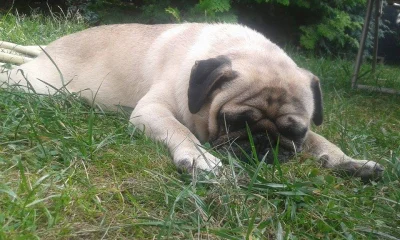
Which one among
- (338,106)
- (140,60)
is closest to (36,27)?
(140,60)

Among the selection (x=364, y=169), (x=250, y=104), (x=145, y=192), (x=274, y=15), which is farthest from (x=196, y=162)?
(x=274, y=15)

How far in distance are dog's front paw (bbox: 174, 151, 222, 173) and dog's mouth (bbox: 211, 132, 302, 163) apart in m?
0.18

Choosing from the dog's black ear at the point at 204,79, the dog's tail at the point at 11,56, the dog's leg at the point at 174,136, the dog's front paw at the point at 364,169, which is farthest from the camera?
the dog's tail at the point at 11,56

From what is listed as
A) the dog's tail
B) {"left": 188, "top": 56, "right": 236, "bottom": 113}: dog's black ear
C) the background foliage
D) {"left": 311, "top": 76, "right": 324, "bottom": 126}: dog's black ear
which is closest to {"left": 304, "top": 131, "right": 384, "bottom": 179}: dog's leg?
{"left": 311, "top": 76, "right": 324, "bottom": 126}: dog's black ear

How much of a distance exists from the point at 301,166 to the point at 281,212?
73 cm

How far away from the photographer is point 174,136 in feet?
9.66

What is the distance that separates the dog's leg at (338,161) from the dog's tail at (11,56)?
2059 millimetres

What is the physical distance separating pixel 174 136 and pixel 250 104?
1.51 ft

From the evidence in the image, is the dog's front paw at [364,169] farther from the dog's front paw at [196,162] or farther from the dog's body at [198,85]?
the dog's front paw at [196,162]

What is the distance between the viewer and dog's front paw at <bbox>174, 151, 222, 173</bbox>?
8.15ft

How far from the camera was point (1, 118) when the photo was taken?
2.96 meters

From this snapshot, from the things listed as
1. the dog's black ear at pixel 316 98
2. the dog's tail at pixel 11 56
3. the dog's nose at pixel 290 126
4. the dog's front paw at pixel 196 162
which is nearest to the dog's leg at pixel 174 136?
the dog's front paw at pixel 196 162

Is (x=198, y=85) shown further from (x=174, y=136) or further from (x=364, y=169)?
(x=364, y=169)

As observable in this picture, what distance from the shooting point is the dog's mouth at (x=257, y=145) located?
9.35 ft
